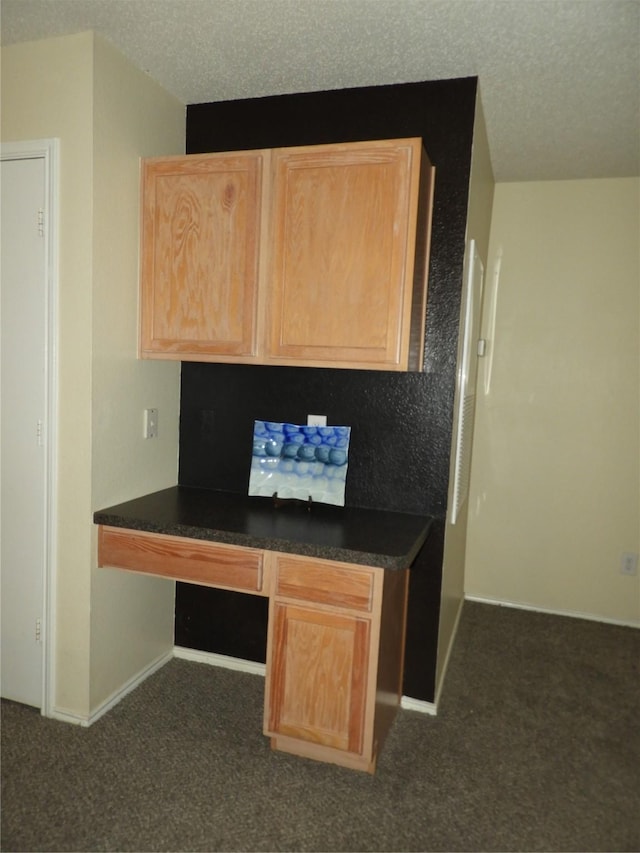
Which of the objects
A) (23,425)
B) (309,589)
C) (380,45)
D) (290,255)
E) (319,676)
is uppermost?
(380,45)

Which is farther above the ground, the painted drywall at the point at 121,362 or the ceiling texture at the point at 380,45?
the ceiling texture at the point at 380,45

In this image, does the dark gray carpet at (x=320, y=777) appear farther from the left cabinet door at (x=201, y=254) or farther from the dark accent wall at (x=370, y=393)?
the left cabinet door at (x=201, y=254)

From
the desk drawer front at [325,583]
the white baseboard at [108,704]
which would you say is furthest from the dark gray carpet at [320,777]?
the desk drawer front at [325,583]

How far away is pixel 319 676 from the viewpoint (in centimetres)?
199

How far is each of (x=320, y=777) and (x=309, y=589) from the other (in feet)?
2.20

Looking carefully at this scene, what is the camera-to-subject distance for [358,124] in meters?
2.35

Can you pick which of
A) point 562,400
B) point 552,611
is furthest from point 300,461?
point 552,611

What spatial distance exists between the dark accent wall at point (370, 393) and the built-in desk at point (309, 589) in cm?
26

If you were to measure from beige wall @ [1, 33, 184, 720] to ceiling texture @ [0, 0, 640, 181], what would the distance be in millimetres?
137

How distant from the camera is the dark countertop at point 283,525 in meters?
1.92

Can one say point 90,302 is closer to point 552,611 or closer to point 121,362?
point 121,362

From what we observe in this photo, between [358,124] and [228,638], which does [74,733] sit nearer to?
[228,638]

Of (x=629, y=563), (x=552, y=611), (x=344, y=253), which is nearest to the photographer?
(x=344, y=253)

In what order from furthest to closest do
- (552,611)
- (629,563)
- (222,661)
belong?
(552,611) → (629,563) → (222,661)
